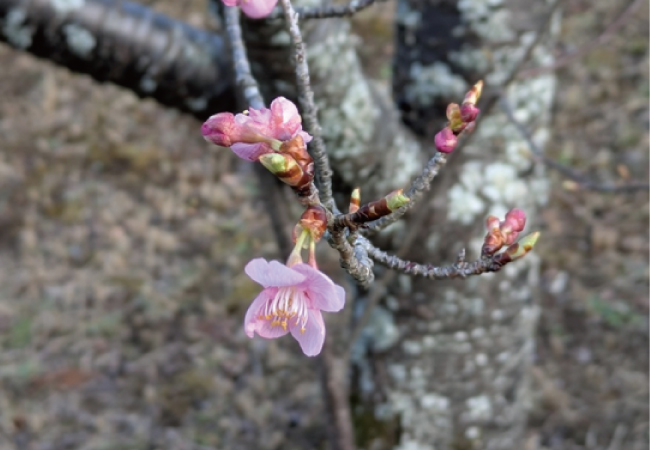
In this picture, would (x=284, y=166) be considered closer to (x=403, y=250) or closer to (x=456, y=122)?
(x=456, y=122)

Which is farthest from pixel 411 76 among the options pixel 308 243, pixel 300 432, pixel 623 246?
pixel 623 246

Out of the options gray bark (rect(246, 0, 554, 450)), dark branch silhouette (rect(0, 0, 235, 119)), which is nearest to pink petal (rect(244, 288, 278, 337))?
gray bark (rect(246, 0, 554, 450))

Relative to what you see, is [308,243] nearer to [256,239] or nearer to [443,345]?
[443,345]

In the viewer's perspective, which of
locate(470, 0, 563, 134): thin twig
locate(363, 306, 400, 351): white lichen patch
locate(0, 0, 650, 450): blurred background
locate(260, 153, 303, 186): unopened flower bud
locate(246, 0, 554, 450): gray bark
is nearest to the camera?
locate(260, 153, 303, 186): unopened flower bud

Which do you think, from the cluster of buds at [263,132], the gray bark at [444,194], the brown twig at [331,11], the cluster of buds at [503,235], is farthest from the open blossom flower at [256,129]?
the gray bark at [444,194]

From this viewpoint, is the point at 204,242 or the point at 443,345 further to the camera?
the point at 204,242

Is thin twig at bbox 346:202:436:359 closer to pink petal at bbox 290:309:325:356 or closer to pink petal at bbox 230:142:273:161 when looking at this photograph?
pink petal at bbox 290:309:325:356

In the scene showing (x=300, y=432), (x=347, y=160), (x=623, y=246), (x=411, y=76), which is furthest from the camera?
(x=623, y=246)

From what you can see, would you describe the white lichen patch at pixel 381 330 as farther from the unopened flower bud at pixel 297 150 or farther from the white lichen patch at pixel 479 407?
the unopened flower bud at pixel 297 150
